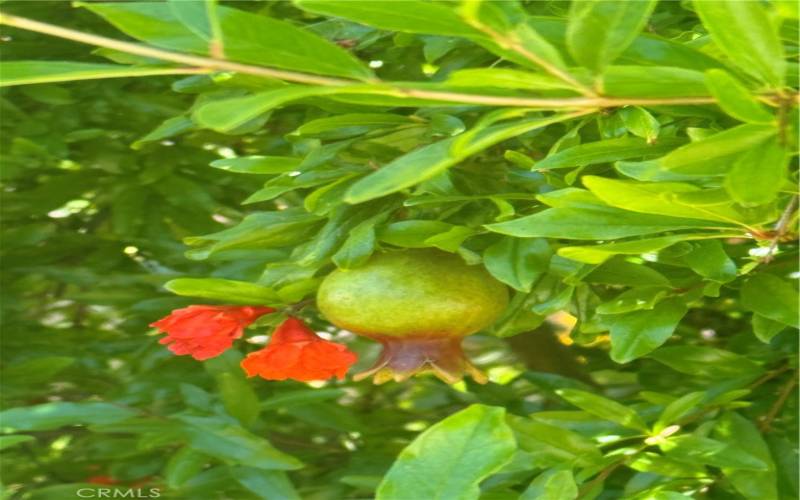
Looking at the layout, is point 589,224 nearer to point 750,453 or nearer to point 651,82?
point 651,82

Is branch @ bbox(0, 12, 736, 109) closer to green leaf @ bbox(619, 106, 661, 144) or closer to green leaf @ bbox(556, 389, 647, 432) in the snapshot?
green leaf @ bbox(619, 106, 661, 144)

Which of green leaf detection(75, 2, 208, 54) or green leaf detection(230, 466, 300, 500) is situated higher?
green leaf detection(75, 2, 208, 54)

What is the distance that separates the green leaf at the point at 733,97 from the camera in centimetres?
59

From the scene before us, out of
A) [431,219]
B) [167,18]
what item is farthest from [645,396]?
[167,18]

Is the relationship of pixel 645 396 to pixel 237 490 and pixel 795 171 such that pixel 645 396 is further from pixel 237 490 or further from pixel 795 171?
pixel 237 490

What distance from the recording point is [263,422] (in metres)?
1.65

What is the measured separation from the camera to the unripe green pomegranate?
0.91 m

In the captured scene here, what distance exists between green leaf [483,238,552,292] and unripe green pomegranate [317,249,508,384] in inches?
1.5

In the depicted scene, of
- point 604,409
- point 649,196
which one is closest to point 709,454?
point 604,409

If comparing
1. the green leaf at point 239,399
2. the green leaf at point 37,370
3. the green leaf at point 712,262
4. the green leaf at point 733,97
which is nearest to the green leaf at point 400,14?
the green leaf at point 733,97

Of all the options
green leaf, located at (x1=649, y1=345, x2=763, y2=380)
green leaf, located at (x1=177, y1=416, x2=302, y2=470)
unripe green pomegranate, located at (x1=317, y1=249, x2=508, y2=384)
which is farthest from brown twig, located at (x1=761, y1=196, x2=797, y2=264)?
green leaf, located at (x1=177, y1=416, x2=302, y2=470)

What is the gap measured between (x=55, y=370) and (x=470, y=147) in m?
1.12

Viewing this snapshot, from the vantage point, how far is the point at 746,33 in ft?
2.02

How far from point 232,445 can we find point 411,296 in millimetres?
558
